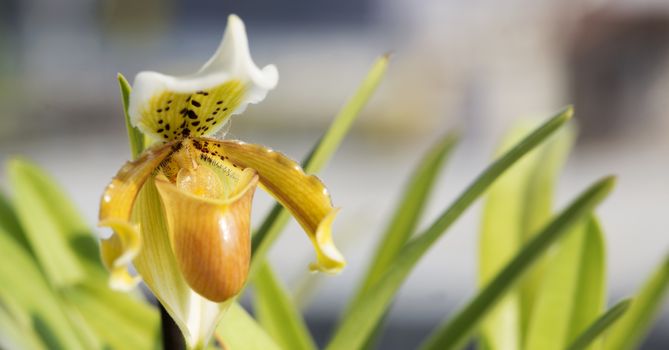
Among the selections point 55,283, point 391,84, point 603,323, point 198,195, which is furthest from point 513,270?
point 391,84

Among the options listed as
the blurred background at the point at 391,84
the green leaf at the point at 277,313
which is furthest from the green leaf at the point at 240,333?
the blurred background at the point at 391,84

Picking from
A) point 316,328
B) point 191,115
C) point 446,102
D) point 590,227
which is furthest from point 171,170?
point 446,102

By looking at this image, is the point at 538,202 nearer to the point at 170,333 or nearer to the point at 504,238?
the point at 504,238

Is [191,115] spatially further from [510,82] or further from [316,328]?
[510,82]

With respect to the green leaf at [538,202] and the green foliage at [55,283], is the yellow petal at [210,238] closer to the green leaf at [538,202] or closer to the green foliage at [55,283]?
the green foliage at [55,283]

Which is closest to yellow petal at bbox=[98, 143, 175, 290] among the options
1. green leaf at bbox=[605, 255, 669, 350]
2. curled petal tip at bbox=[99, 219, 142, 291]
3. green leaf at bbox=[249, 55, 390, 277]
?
curled petal tip at bbox=[99, 219, 142, 291]

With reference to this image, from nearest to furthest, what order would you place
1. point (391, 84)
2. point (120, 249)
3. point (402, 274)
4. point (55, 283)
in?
point (120, 249)
point (402, 274)
point (55, 283)
point (391, 84)
